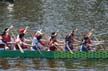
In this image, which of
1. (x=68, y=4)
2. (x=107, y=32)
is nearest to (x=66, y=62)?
(x=107, y=32)

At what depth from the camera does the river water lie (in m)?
29.9

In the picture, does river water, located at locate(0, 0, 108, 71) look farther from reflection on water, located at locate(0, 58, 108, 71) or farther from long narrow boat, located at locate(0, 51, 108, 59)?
long narrow boat, located at locate(0, 51, 108, 59)

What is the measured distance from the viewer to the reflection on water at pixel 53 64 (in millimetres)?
29219

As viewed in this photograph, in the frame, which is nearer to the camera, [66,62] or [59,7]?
[66,62]

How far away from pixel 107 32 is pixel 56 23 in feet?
A: 27.1

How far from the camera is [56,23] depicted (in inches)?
1986

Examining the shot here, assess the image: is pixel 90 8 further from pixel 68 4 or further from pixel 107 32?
pixel 107 32

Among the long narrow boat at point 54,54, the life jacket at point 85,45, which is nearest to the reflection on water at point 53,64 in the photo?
the long narrow boat at point 54,54

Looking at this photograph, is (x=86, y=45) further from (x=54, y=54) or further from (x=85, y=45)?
(x=54, y=54)

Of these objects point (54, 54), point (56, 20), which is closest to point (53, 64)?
point (54, 54)

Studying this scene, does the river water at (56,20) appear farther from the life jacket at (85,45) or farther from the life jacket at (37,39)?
the life jacket at (37,39)

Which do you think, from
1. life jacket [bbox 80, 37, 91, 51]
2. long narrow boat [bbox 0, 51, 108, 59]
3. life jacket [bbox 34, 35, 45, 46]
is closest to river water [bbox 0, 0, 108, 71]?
long narrow boat [bbox 0, 51, 108, 59]

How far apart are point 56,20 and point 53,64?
73.9 feet

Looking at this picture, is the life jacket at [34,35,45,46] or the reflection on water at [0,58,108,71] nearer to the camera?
the reflection on water at [0,58,108,71]
